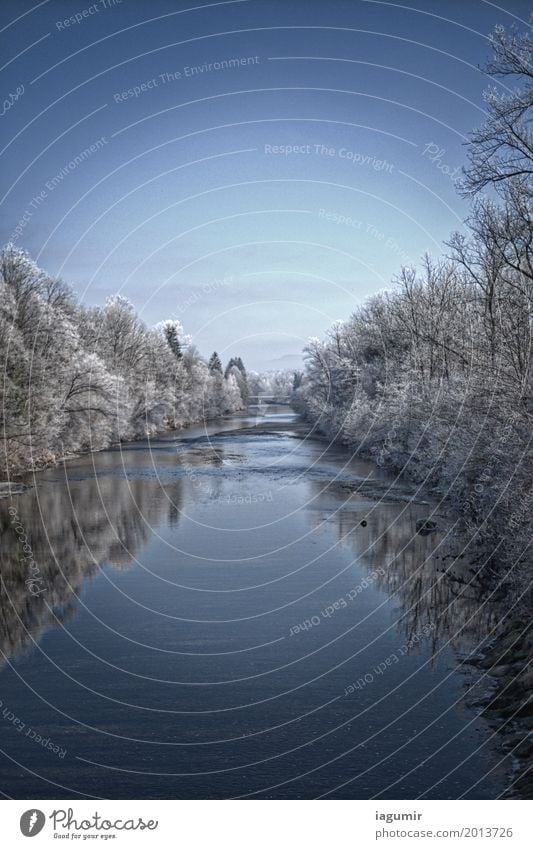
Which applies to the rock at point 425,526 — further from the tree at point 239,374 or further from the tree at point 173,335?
the tree at point 239,374

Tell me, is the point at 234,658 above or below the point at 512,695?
above

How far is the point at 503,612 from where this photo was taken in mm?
16641

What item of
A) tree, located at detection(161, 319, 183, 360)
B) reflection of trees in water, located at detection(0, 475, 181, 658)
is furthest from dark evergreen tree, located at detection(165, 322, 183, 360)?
reflection of trees in water, located at detection(0, 475, 181, 658)

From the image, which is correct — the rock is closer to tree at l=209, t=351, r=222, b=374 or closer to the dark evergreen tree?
the dark evergreen tree

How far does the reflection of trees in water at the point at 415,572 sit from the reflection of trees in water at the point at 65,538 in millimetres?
6854

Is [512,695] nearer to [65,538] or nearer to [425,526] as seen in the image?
[425,526]

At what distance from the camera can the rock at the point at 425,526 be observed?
24703 millimetres

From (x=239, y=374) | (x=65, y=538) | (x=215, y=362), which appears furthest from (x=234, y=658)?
(x=239, y=374)

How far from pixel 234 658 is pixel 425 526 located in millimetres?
12005

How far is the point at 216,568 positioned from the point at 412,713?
9.15 m

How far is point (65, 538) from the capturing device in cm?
2445

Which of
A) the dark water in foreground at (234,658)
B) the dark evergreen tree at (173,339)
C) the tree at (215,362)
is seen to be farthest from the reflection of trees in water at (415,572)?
the tree at (215,362)
